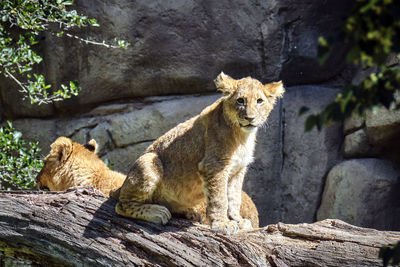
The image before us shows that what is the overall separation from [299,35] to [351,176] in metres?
2.33

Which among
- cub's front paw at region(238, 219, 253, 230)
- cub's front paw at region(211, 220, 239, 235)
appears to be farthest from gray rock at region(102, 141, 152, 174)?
cub's front paw at region(211, 220, 239, 235)

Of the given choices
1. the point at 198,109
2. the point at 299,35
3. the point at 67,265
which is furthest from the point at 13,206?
the point at 299,35

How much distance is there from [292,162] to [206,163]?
3.20m

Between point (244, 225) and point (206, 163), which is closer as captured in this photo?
point (206, 163)

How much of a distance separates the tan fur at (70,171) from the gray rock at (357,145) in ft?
11.5

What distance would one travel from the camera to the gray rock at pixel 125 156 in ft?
27.3

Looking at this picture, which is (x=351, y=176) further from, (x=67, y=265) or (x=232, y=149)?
(x=67, y=265)

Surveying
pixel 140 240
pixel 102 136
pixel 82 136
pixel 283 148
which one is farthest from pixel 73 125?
pixel 140 240

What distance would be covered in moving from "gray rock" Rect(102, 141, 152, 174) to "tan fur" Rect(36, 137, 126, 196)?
1.61 m

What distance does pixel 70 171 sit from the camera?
6555 mm

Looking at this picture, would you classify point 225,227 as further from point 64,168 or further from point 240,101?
point 64,168

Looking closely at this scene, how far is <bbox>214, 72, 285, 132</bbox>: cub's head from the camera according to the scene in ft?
17.3

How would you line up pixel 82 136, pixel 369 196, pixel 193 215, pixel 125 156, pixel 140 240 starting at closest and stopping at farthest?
pixel 140 240 → pixel 193 215 → pixel 369 196 → pixel 125 156 → pixel 82 136

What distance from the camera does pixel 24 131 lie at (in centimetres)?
857
